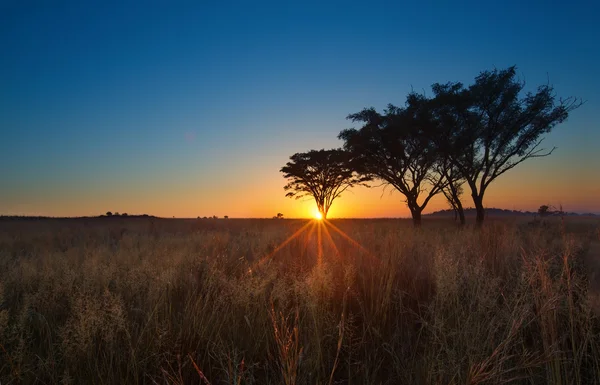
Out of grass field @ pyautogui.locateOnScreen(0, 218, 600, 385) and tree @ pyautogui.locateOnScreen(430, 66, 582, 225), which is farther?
tree @ pyautogui.locateOnScreen(430, 66, 582, 225)

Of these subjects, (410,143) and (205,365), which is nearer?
(205,365)

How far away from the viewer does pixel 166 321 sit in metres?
3.10

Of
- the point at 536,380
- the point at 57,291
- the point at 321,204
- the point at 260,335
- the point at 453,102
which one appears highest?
the point at 453,102

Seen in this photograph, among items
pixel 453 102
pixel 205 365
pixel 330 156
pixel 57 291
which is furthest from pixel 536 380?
pixel 330 156

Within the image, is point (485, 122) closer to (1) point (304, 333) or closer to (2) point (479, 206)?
(2) point (479, 206)

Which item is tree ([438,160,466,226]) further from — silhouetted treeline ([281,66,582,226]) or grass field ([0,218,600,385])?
grass field ([0,218,600,385])

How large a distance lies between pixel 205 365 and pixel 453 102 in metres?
20.5

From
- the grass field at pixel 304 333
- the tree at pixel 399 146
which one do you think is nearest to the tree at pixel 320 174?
the tree at pixel 399 146

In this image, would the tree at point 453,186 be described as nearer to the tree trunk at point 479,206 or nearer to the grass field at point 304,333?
the tree trunk at point 479,206

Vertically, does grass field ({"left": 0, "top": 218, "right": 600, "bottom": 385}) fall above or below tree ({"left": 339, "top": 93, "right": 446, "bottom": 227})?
below

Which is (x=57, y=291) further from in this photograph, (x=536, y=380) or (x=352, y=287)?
(x=536, y=380)

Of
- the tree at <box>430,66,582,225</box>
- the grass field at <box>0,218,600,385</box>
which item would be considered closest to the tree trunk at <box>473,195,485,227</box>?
the tree at <box>430,66,582,225</box>

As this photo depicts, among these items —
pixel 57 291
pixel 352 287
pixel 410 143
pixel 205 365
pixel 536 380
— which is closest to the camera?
pixel 536 380

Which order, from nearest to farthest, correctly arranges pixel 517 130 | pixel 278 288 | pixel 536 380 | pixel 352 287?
pixel 536 380
pixel 278 288
pixel 352 287
pixel 517 130
